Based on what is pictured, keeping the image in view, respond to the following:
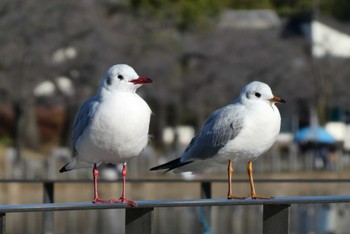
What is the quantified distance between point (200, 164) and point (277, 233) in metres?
1.99

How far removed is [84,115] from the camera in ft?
27.0

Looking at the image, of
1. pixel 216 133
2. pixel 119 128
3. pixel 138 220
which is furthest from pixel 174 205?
pixel 216 133

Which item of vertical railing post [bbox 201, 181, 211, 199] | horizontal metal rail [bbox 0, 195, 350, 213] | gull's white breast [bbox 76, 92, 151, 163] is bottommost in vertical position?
horizontal metal rail [bbox 0, 195, 350, 213]

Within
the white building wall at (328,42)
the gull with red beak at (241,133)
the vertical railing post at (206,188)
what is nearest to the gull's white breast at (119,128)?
the gull with red beak at (241,133)

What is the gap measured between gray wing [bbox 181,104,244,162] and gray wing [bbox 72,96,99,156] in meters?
0.99

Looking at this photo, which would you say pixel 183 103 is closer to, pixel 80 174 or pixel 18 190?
pixel 80 174

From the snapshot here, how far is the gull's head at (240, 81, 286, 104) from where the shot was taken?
341 inches

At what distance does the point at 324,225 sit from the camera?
22797 mm

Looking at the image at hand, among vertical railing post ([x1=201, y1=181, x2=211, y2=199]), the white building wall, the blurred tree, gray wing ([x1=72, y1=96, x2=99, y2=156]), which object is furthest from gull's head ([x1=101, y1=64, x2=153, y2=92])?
the white building wall

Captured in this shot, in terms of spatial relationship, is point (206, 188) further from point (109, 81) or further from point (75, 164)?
point (109, 81)

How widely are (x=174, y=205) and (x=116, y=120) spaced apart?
39.1 inches

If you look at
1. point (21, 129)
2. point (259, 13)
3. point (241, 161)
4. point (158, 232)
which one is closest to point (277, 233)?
point (241, 161)

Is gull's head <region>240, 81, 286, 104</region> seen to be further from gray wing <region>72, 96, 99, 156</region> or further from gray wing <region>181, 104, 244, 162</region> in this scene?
gray wing <region>72, 96, 99, 156</region>

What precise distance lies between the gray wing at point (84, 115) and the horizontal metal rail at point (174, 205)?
1120mm
